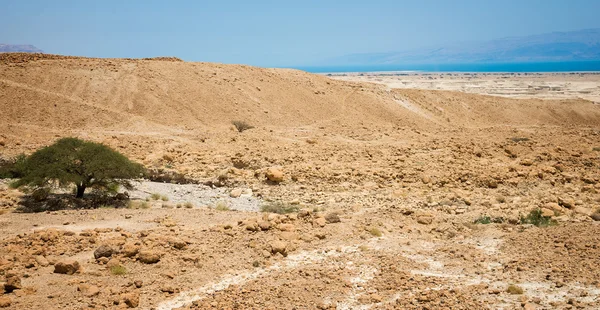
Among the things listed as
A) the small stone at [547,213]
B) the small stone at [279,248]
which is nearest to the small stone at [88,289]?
the small stone at [279,248]

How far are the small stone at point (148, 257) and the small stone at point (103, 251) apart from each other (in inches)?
22.1

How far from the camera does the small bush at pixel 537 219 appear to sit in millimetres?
10523

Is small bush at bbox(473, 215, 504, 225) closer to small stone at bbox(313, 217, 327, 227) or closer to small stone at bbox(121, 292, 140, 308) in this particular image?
small stone at bbox(313, 217, 327, 227)

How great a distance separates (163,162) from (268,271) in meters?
9.99

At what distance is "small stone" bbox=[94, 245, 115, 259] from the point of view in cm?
807

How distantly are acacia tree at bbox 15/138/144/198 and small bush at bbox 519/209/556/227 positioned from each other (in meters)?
10.4

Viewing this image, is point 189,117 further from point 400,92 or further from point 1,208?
point 400,92

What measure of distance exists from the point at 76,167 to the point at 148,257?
6212 mm

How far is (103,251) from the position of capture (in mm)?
8094

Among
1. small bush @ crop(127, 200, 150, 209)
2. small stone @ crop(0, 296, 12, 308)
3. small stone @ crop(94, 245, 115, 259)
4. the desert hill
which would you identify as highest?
the desert hill

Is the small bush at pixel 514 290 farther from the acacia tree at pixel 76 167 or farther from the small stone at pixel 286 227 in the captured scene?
the acacia tree at pixel 76 167

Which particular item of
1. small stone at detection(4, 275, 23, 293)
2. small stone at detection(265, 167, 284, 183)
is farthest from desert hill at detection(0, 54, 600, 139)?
small stone at detection(4, 275, 23, 293)

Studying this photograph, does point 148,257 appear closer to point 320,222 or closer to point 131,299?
point 131,299

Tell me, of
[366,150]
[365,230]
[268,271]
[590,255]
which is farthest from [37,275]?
[366,150]
